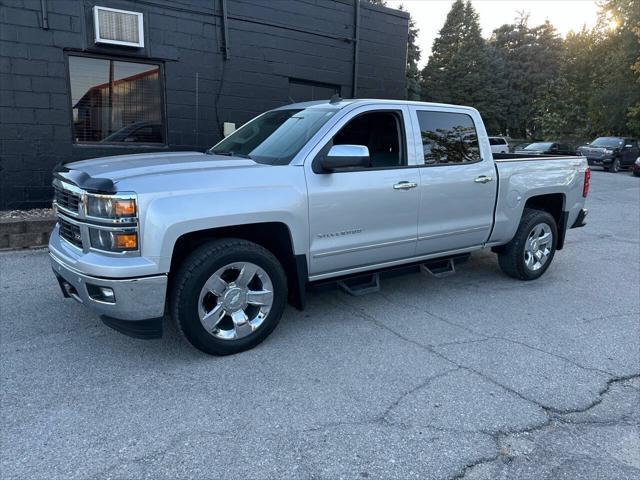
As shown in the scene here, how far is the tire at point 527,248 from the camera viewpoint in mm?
5656

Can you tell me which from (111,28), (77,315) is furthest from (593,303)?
(111,28)

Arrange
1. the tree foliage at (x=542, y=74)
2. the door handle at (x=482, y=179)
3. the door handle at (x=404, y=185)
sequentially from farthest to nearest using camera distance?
the tree foliage at (x=542, y=74) → the door handle at (x=482, y=179) → the door handle at (x=404, y=185)

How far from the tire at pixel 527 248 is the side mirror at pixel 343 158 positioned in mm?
2613

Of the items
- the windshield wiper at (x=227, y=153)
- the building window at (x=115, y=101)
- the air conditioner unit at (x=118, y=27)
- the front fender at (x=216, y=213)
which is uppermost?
the air conditioner unit at (x=118, y=27)

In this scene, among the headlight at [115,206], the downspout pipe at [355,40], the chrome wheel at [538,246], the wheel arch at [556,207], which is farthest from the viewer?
the downspout pipe at [355,40]

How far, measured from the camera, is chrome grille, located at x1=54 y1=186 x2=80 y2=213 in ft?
11.6

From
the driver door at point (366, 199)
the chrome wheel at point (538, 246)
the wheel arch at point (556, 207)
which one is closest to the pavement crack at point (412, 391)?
the driver door at point (366, 199)

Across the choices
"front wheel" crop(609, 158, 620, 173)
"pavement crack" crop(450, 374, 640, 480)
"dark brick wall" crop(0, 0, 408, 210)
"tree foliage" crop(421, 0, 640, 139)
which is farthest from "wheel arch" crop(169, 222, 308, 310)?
"tree foliage" crop(421, 0, 640, 139)

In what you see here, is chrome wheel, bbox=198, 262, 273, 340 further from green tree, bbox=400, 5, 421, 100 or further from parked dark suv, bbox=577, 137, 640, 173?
green tree, bbox=400, 5, 421, 100

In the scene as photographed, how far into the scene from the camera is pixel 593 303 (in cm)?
524

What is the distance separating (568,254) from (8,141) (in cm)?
859

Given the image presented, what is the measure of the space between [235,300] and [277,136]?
5.02 ft

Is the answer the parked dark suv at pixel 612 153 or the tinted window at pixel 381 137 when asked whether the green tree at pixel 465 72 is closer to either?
the parked dark suv at pixel 612 153

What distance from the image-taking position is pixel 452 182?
4840 mm
